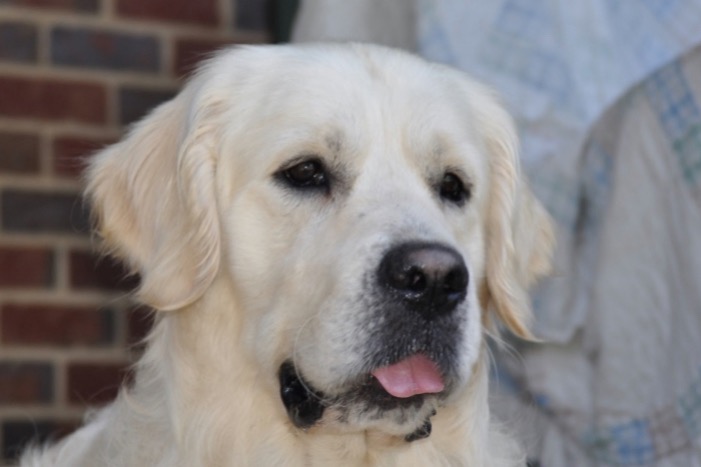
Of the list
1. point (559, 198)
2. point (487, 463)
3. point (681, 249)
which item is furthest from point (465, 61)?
point (487, 463)

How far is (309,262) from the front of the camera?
10.3 feet

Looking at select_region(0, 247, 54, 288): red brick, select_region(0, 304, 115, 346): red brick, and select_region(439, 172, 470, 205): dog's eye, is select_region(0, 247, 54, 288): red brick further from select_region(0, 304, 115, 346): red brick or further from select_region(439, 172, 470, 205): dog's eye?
select_region(439, 172, 470, 205): dog's eye

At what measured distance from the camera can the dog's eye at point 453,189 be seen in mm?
3420

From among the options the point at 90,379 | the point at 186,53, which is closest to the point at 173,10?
the point at 186,53

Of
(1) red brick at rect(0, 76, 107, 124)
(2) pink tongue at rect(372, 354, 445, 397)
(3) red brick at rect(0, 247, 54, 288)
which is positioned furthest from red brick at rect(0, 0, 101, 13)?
(2) pink tongue at rect(372, 354, 445, 397)

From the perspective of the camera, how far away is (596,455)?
4.46 m

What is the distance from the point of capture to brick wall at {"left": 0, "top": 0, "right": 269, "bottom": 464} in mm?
4895

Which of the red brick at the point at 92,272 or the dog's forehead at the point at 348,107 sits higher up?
the dog's forehead at the point at 348,107

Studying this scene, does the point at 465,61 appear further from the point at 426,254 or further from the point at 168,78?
the point at 426,254

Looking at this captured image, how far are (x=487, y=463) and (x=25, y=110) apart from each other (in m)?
2.24

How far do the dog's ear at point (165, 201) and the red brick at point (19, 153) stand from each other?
1.42 m

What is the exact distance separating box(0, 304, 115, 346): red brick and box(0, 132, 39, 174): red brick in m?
0.48

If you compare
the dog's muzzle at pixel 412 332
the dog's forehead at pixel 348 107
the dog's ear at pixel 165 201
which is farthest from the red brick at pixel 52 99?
the dog's muzzle at pixel 412 332

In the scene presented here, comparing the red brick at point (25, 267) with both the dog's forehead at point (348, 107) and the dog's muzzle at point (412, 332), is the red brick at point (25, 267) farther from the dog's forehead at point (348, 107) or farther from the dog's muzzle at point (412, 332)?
the dog's muzzle at point (412, 332)
